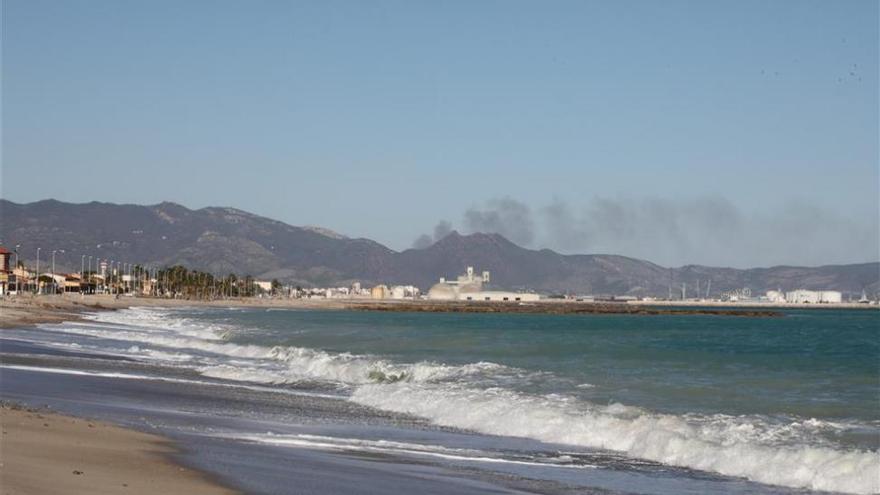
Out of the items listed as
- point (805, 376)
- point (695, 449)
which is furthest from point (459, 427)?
point (805, 376)

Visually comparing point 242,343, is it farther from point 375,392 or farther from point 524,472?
point 524,472

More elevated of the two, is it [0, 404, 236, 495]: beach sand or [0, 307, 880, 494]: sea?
[0, 404, 236, 495]: beach sand

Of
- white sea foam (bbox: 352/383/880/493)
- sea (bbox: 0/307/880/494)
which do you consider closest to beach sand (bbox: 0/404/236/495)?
sea (bbox: 0/307/880/494)

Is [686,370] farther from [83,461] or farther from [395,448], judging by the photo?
[83,461]

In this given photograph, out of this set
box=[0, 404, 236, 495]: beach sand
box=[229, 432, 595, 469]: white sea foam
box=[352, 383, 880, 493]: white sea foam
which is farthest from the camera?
box=[229, 432, 595, 469]: white sea foam

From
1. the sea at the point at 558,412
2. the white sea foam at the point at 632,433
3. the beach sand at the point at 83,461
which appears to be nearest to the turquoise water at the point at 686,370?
the sea at the point at 558,412

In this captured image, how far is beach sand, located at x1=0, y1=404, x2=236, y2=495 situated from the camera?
35.8 feet

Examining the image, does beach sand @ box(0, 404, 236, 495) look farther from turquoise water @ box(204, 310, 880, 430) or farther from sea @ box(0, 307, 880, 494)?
turquoise water @ box(204, 310, 880, 430)

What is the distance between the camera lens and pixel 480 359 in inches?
1569

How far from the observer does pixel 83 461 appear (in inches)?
497

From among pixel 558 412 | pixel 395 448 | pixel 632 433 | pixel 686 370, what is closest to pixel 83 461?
pixel 395 448

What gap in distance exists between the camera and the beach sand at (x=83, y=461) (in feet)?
35.8

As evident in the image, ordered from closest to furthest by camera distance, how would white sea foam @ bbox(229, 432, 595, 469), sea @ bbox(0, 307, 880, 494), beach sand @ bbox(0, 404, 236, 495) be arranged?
1. beach sand @ bbox(0, 404, 236, 495)
2. sea @ bbox(0, 307, 880, 494)
3. white sea foam @ bbox(229, 432, 595, 469)

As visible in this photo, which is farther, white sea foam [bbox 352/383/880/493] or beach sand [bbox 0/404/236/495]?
white sea foam [bbox 352/383/880/493]
